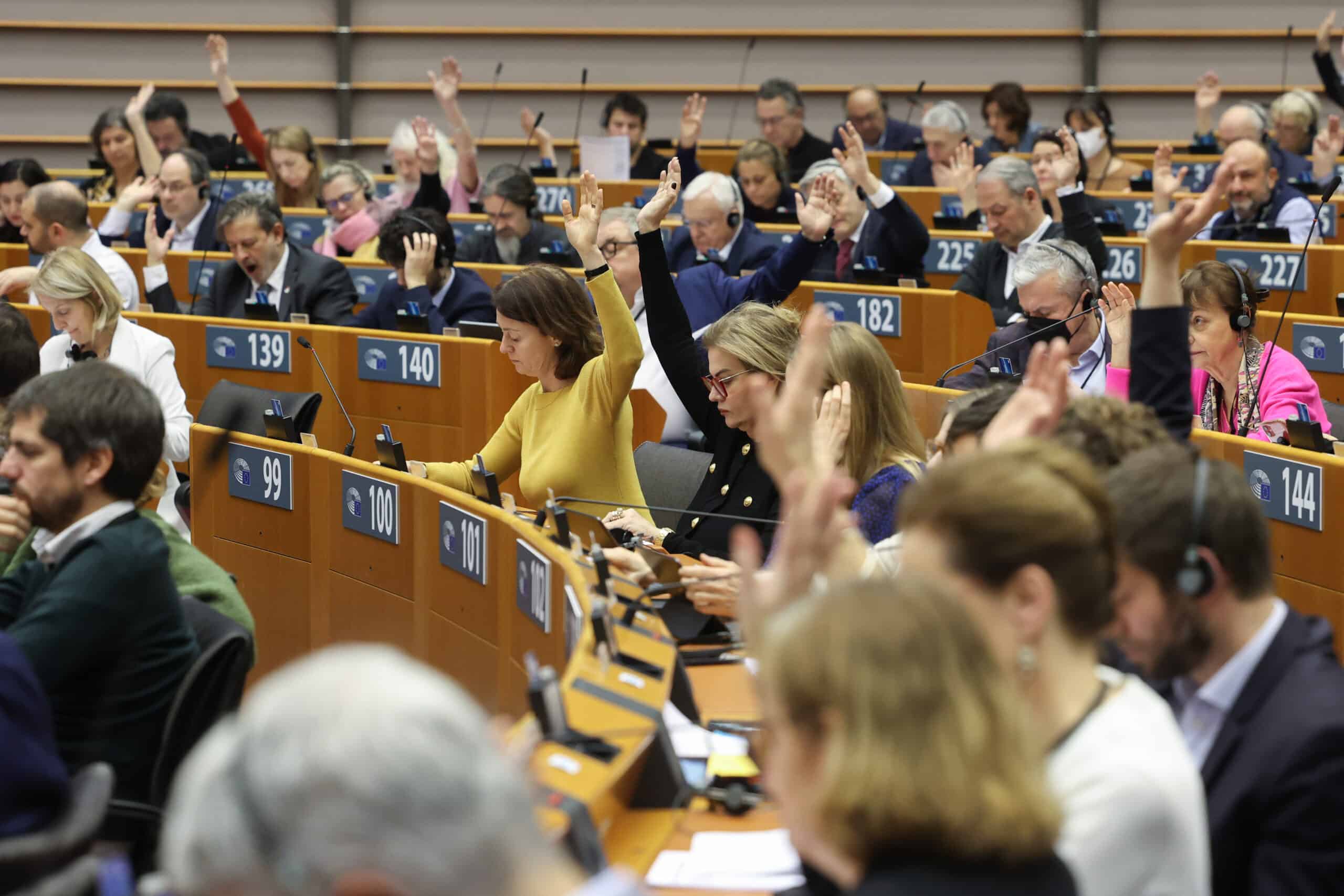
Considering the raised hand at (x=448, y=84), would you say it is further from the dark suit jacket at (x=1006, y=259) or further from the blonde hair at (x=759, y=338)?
the blonde hair at (x=759, y=338)

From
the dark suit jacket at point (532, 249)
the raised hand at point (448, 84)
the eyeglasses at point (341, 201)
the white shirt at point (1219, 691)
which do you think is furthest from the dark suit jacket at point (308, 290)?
the white shirt at point (1219, 691)

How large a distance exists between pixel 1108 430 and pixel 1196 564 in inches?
14.5

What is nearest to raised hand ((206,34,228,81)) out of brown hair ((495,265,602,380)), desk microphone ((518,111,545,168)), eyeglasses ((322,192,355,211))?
eyeglasses ((322,192,355,211))

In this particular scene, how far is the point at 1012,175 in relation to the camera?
5.32 meters

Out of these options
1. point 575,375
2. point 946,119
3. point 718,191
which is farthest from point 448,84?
Answer: point 575,375

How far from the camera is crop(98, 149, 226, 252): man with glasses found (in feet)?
23.5

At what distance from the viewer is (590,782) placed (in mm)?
1645

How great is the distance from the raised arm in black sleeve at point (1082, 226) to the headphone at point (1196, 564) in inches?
143

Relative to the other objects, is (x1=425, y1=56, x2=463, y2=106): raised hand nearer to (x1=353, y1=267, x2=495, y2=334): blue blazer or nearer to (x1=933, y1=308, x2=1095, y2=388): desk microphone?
(x1=353, y1=267, x2=495, y2=334): blue blazer

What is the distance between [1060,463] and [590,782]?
61 cm

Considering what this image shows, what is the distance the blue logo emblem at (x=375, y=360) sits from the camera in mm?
5344

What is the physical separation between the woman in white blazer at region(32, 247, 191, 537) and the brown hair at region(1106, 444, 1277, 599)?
10.7 ft

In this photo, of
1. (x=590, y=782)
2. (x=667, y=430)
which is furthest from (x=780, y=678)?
(x=667, y=430)

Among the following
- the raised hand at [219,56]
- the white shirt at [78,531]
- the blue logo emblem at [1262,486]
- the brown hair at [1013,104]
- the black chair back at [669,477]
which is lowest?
the black chair back at [669,477]
